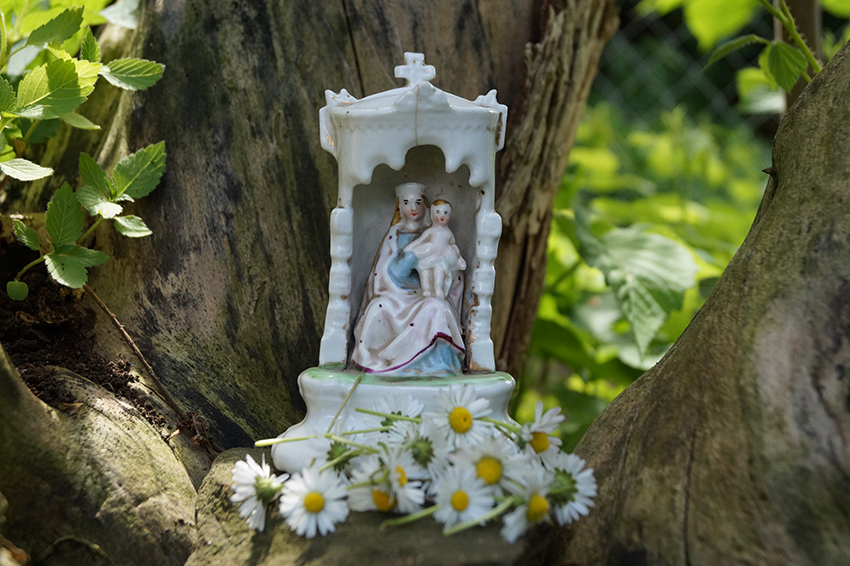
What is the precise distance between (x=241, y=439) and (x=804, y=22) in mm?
2190

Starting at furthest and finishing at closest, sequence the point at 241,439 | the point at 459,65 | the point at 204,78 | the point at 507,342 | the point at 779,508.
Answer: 1. the point at 507,342
2. the point at 459,65
3. the point at 204,78
4. the point at 241,439
5. the point at 779,508

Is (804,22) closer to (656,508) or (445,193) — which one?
(445,193)

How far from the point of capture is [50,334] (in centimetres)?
171

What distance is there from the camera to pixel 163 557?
1.38 m

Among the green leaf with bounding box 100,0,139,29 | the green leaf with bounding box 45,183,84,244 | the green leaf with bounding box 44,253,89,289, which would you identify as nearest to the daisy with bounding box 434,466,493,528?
the green leaf with bounding box 44,253,89,289

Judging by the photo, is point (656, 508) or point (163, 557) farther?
point (163, 557)

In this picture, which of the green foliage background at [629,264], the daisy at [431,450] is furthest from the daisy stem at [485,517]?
the green foliage background at [629,264]

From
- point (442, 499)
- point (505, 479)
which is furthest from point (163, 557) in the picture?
point (505, 479)

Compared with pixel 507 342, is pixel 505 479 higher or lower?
higher

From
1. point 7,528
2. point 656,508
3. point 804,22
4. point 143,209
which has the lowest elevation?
point 7,528

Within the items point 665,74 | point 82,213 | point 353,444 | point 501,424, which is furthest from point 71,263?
point 665,74

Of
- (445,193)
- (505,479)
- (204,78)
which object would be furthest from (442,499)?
(204,78)

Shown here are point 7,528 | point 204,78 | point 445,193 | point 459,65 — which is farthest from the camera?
point 459,65

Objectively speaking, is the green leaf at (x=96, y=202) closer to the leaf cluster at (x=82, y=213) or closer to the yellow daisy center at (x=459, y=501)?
the leaf cluster at (x=82, y=213)
